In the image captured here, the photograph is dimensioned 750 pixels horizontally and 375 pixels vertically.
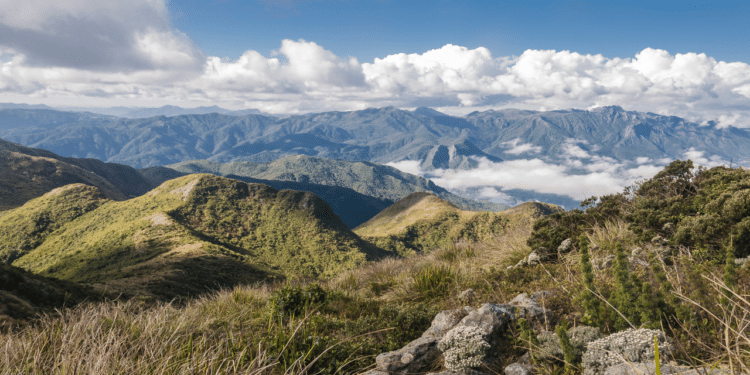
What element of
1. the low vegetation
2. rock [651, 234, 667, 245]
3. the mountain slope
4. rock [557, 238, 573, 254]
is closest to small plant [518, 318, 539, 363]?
the low vegetation

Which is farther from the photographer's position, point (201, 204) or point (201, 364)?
point (201, 204)

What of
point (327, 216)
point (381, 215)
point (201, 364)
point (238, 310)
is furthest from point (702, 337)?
point (381, 215)

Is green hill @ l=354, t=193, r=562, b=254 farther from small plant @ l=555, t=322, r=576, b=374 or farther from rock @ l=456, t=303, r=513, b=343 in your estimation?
small plant @ l=555, t=322, r=576, b=374

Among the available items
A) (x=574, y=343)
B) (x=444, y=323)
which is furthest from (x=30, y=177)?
(x=574, y=343)

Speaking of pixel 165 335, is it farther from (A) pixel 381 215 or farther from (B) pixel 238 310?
(A) pixel 381 215

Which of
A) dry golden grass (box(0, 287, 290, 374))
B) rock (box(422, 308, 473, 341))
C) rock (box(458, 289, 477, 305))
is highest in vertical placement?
dry golden grass (box(0, 287, 290, 374))

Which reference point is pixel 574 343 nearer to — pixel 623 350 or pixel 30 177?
pixel 623 350

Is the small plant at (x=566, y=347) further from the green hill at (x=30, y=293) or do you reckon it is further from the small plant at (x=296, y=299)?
the green hill at (x=30, y=293)

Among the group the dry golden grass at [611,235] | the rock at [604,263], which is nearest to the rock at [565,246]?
the dry golden grass at [611,235]
